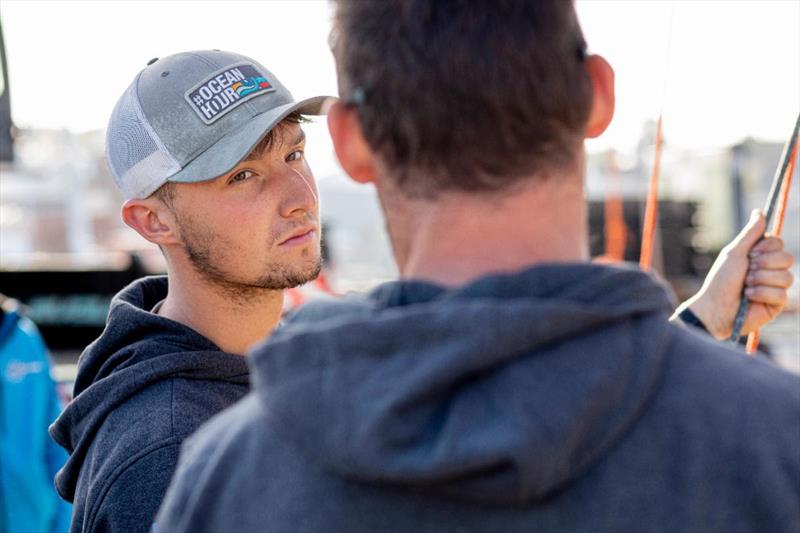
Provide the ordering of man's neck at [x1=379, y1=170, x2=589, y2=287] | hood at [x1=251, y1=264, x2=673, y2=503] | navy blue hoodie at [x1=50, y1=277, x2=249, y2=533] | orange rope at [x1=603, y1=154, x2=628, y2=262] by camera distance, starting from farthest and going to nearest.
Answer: orange rope at [x1=603, y1=154, x2=628, y2=262] < navy blue hoodie at [x1=50, y1=277, x2=249, y2=533] < man's neck at [x1=379, y1=170, x2=589, y2=287] < hood at [x1=251, y1=264, x2=673, y2=503]

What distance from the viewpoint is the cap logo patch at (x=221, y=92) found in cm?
217

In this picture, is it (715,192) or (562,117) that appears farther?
(715,192)

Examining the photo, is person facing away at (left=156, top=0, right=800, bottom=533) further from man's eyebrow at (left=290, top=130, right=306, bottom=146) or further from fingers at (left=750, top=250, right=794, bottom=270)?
man's eyebrow at (left=290, top=130, right=306, bottom=146)

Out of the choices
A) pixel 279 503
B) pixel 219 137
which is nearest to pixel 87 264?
pixel 219 137

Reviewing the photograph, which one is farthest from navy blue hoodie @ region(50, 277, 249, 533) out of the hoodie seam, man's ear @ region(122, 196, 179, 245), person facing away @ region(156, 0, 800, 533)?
person facing away @ region(156, 0, 800, 533)

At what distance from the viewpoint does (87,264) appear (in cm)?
837

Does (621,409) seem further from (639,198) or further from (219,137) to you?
(639,198)

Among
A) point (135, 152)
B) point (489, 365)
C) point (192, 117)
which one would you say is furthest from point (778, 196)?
point (135, 152)

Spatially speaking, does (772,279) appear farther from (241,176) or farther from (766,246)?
(241,176)

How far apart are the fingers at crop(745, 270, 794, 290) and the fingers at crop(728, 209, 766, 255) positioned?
0.13ft

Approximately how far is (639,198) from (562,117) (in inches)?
391

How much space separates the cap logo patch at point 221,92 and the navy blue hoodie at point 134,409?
441mm

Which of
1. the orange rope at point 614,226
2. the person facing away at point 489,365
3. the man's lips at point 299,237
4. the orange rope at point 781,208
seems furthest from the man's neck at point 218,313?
the orange rope at point 614,226

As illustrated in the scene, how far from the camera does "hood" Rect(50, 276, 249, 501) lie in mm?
1937
